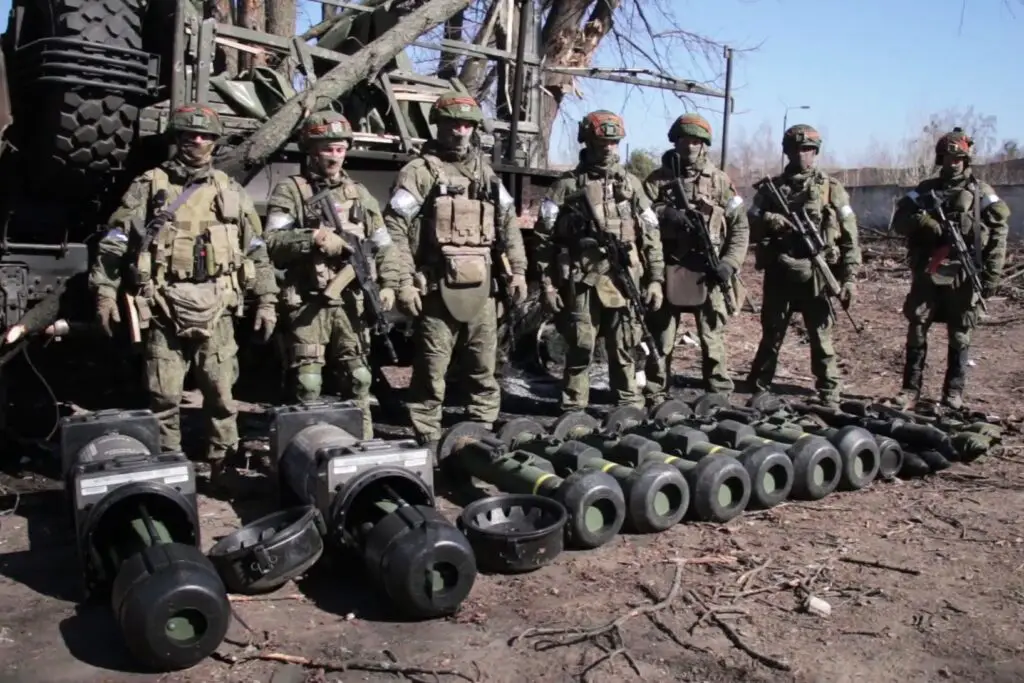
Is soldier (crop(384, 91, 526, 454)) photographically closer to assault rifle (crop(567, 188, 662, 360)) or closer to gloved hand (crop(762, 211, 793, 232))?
assault rifle (crop(567, 188, 662, 360))

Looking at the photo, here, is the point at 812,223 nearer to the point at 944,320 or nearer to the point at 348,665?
the point at 944,320

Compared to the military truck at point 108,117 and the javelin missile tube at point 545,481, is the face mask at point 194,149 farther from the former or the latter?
the javelin missile tube at point 545,481

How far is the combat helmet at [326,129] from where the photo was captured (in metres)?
5.46

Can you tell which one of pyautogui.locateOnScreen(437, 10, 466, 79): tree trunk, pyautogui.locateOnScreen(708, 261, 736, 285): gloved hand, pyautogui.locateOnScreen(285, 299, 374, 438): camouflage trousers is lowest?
pyautogui.locateOnScreen(285, 299, 374, 438): camouflage trousers

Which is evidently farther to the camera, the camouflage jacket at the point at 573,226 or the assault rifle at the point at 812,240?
the assault rifle at the point at 812,240

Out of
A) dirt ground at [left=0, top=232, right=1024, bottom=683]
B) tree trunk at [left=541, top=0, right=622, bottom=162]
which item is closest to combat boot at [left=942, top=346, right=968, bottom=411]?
dirt ground at [left=0, top=232, right=1024, bottom=683]

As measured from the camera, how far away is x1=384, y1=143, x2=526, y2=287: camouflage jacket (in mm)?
5898

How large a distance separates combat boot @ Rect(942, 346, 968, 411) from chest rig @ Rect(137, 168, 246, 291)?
5.38m

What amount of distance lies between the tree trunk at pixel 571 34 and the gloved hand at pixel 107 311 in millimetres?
9375

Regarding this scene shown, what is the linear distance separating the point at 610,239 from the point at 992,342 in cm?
578

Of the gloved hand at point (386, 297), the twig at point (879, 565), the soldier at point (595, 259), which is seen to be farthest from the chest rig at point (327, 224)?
the twig at point (879, 565)

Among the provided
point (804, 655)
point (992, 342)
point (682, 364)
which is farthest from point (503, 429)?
point (992, 342)

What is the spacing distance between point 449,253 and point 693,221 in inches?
84.6

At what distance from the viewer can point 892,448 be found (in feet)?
18.9
